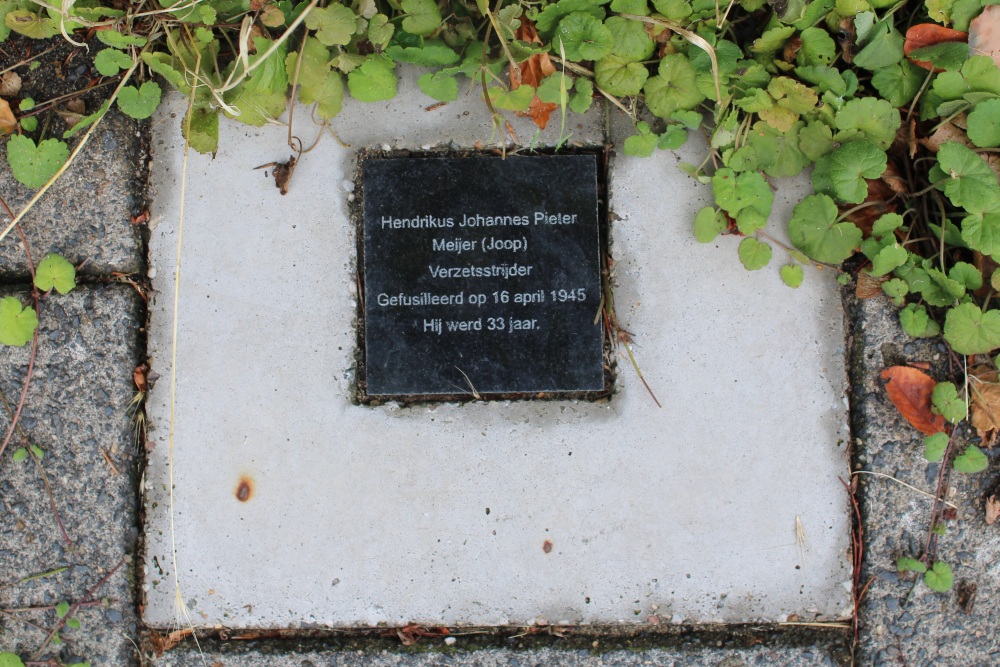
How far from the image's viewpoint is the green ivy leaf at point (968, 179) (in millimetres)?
1683

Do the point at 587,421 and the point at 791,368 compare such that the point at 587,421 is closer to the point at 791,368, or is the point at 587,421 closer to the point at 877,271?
the point at 791,368

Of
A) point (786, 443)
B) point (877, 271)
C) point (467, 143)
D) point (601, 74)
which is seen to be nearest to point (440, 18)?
point (467, 143)

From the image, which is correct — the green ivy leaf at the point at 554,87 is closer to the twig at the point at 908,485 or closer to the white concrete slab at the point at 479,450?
the white concrete slab at the point at 479,450

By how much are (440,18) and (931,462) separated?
69.9 inches

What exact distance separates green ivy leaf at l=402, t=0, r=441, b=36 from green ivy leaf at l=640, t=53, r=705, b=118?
1.91ft

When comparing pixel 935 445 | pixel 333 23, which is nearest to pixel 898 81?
pixel 935 445

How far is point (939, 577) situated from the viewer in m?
1.81

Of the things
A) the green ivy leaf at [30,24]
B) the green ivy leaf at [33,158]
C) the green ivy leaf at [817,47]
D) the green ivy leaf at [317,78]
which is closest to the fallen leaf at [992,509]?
the green ivy leaf at [817,47]

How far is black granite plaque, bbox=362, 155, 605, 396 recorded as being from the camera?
1.88m

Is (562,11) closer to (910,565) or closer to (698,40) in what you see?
(698,40)

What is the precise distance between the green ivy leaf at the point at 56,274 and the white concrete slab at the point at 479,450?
0.22 m

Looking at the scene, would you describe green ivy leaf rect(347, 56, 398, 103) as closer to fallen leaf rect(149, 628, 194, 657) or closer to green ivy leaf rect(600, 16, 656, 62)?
green ivy leaf rect(600, 16, 656, 62)

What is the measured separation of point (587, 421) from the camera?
1.88m

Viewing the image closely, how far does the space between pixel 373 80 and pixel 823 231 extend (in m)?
1.26
